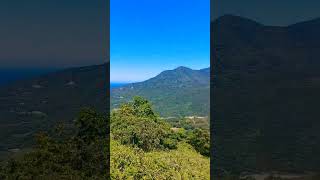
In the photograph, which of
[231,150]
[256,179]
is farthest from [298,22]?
[256,179]

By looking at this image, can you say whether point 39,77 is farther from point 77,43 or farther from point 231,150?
point 231,150

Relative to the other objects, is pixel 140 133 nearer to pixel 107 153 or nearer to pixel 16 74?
pixel 16 74

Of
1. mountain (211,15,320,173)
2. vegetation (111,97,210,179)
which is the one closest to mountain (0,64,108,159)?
vegetation (111,97,210,179)

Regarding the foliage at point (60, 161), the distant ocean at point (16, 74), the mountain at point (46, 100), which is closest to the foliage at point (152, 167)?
the foliage at point (60, 161)

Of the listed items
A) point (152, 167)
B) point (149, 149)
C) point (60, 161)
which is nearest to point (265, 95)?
point (149, 149)

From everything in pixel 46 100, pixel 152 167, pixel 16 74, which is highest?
pixel 16 74
